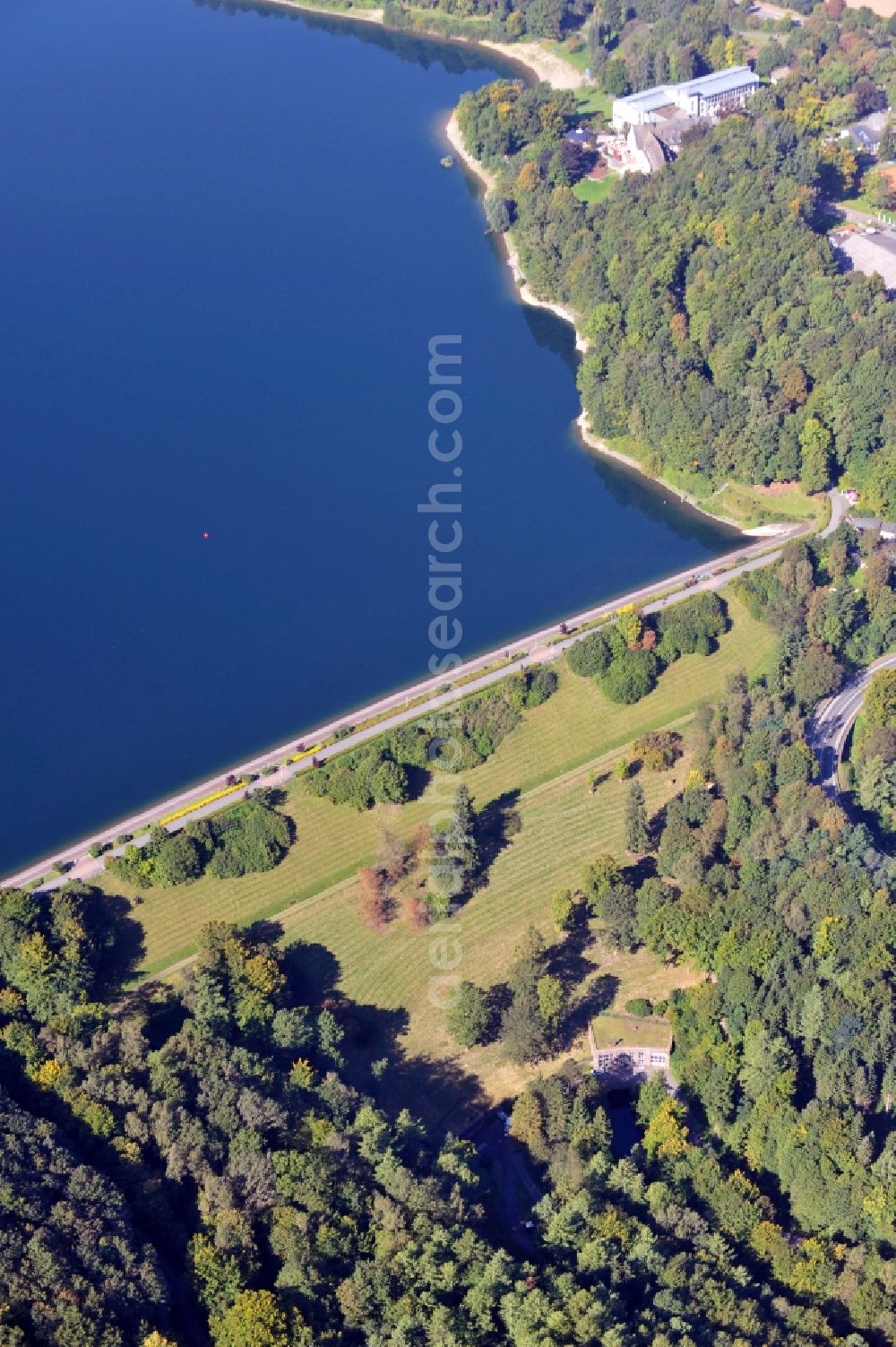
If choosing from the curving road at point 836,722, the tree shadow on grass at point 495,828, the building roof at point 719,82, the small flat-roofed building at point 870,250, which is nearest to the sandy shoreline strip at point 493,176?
the curving road at point 836,722

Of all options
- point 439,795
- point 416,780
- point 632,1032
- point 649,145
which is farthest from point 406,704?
point 649,145

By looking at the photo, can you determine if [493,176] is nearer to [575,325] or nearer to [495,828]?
[575,325]

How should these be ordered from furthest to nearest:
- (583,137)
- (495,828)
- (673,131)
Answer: (583,137)
(673,131)
(495,828)

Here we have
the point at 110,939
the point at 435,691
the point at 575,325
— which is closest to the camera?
the point at 110,939

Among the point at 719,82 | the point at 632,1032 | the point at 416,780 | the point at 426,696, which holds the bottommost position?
the point at 632,1032

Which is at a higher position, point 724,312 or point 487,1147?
point 724,312

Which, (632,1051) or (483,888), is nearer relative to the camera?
(632,1051)

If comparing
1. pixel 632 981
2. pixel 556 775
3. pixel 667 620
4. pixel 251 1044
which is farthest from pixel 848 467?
pixel 251 1044
